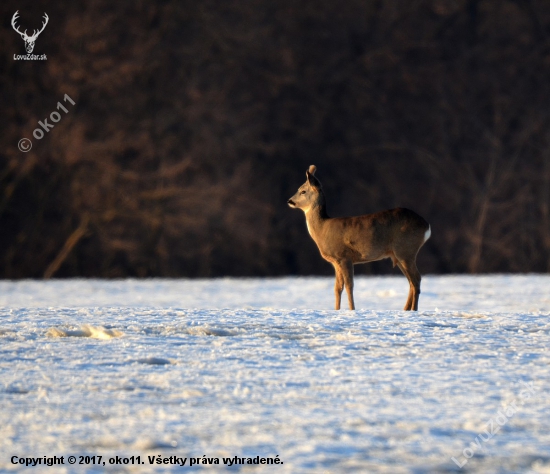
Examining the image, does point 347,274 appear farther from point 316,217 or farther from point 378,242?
point 316,217

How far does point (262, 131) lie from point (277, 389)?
99.9 feet

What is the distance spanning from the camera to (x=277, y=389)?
7312 mm

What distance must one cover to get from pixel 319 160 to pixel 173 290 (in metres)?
18.3

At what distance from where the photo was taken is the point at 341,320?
1042 centimetres

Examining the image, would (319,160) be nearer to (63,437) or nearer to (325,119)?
(325,119)

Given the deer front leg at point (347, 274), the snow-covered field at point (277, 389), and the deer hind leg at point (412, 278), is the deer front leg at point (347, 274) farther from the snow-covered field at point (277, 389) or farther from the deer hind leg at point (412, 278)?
the snow-covered field at point (277, 389)

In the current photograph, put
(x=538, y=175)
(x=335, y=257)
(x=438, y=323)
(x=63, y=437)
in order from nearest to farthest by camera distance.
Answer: (x=63, y=437), (x=438, y=323), (x=335, y=257), (x=538, y=175)

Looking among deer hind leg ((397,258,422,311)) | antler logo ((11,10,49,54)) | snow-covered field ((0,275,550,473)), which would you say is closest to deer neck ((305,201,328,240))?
deer hind leg ((397,258,422,311))

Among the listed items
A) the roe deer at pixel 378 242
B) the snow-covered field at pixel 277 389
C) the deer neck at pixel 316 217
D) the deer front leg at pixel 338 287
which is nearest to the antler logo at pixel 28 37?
the deer neck at pixel 316 217

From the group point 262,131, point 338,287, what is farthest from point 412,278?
point 262,131

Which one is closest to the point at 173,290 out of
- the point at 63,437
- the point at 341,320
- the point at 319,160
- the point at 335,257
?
the point at 335,257

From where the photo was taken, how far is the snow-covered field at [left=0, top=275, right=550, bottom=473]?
226 inches

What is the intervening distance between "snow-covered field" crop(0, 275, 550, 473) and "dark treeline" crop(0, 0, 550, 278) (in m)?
21.1

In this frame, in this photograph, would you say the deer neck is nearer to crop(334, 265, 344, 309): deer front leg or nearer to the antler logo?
crop(334, 265, 344, 309): deer front leg
